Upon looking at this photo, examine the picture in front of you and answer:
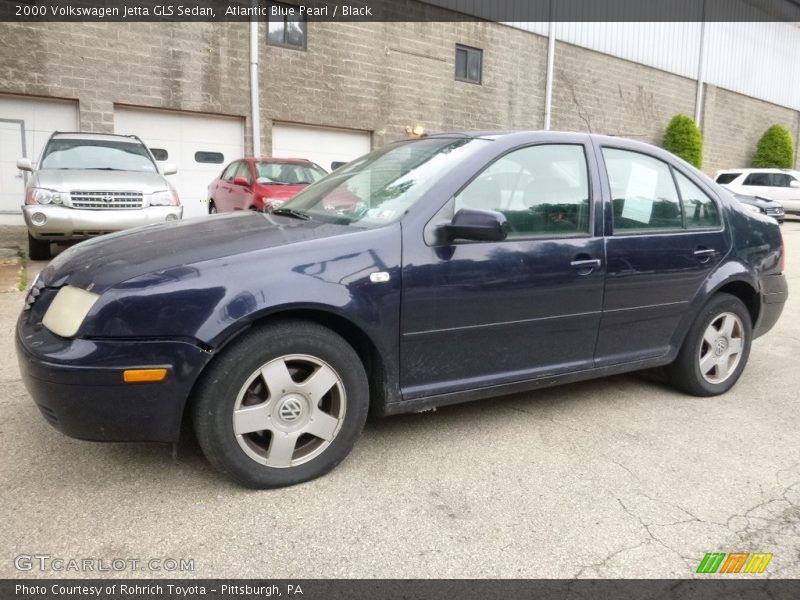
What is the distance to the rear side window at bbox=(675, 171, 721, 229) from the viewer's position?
383 centimetres

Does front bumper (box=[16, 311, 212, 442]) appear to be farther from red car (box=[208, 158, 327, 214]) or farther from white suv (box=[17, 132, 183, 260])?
red car (box=[208, 158, 327, 214])

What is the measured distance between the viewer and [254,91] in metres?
14.2

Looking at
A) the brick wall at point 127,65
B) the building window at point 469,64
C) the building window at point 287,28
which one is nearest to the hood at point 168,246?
the brick wall at point 127,65

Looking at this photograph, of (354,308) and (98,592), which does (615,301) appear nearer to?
(354,308)

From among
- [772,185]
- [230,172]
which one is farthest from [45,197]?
[772,185]

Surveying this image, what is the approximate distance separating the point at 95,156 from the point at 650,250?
24.5ft

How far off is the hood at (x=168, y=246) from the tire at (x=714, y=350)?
2.28 m

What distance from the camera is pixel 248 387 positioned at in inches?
102

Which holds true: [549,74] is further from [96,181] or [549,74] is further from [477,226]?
[477,226]

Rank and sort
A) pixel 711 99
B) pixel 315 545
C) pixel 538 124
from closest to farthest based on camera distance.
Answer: pixel 315 545
pixel 538 124
pixel 711 99

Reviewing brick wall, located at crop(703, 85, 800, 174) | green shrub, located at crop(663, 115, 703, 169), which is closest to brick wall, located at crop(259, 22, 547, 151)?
green shrub, located at crop(663, 115, 703, 169)

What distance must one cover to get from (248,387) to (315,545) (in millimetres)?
659

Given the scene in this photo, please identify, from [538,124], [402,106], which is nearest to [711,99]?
Result: [538,124]

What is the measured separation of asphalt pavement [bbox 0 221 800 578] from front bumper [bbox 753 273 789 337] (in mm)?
765
